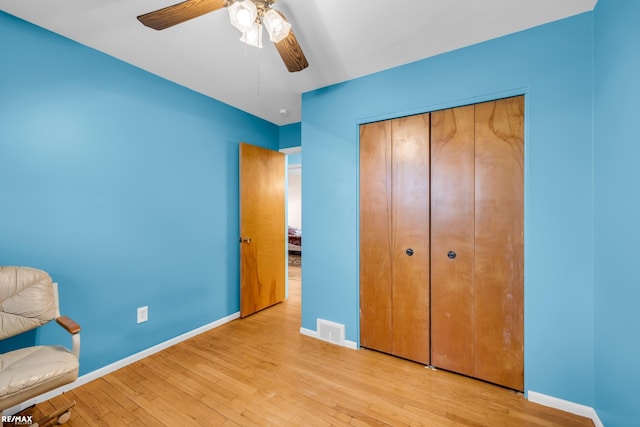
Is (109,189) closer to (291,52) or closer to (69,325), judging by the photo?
(69,325)

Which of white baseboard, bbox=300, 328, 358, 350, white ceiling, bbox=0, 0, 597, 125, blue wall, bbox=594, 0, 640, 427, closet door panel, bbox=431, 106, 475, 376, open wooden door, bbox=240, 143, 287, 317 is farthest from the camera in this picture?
open wooden door, bbox=240, 143, 287, 317

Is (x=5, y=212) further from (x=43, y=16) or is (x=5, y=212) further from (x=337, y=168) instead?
(x=337, y=168)

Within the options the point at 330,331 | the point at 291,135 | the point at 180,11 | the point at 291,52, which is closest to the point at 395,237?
the point at 330,331

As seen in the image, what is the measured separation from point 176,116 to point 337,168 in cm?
166

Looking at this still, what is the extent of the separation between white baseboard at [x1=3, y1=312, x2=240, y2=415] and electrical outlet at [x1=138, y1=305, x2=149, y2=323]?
0.89 ft

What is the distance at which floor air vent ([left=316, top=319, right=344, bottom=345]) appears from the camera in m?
2.55

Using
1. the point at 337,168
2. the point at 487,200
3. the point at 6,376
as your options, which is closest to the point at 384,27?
the point at 337,168

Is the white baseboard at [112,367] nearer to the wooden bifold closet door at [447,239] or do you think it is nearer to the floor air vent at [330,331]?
the floor air vent at [330,331]

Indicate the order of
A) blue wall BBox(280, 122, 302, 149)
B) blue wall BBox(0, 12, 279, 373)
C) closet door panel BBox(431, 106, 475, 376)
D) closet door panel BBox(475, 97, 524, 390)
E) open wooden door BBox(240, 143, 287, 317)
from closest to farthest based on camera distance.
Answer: blue wall BBox(0, 12, 279, 373), closet door panel BBox(475, 97, 524, 390), closet door panel BBox(431, 106, 475, 376), open wooden door BBox(240, 143, 287, 317), blue wall BBox(280, 122, 302, 149)

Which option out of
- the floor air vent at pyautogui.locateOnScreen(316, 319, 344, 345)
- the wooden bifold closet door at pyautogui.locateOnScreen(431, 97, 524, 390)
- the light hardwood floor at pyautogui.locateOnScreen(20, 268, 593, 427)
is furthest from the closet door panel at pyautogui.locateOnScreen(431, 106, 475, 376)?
the floor air vent at pyautogui.locateOnScreen(316, 319, 344, 345)

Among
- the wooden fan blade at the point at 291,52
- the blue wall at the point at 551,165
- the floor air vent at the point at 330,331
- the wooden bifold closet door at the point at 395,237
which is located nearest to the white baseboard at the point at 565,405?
the blue wall at the point at 551,165

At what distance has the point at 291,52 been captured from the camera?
1543mm

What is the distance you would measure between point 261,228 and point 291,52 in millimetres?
2279

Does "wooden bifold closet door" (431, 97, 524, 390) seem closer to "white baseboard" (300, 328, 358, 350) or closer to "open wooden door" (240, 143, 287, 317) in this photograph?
"white baseboard" (300, 328, 358, 350)
